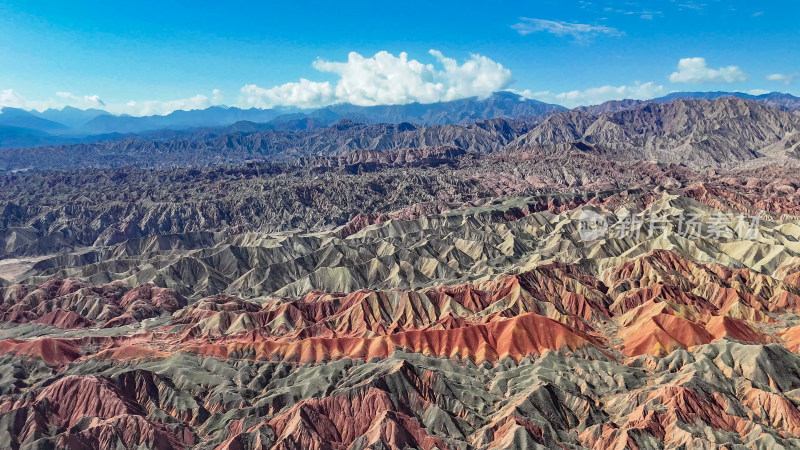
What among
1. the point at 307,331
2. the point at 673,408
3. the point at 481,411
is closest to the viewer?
the point at 673,408

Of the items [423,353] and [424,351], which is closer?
[423,353]

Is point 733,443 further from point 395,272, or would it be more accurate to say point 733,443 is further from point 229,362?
point 395,272

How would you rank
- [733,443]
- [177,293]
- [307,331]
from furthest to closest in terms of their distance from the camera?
1. [177,293]
2. [307,331]
3. [733,443]

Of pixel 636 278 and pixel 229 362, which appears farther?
pixel 636 278

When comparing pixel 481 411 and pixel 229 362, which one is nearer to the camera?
pixel 481 411

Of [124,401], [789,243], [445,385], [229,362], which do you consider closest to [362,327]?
[229,362]

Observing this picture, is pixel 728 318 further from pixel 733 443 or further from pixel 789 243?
pixel 789 243


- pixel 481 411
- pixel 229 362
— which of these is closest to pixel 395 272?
pixel 229 362

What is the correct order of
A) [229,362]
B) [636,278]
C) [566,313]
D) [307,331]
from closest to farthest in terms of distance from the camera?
[229,362] → [307,331] → [566,313] → [636,278]

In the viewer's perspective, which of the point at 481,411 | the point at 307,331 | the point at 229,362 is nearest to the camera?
the point at 481,411
